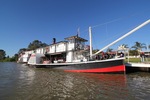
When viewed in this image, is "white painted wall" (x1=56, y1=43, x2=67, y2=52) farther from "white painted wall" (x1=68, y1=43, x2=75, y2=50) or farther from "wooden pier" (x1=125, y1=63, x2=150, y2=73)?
"wooden pier" (x1=125, y1=63, x2=150, y2=73)

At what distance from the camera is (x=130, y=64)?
2217 cm

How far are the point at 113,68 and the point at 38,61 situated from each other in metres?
22.4

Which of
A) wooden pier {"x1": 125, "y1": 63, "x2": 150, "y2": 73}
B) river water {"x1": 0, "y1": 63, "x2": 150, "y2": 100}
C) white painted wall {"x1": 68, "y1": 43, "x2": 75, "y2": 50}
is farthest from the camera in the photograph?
white painted wall {"x1": 68, "y1": 43, "x2": 75, "y2": 50}

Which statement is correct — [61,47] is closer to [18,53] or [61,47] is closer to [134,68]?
[134,68]

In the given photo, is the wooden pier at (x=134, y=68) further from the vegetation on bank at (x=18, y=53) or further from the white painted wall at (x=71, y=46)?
the vegetation on bank at (x=18, y=53)

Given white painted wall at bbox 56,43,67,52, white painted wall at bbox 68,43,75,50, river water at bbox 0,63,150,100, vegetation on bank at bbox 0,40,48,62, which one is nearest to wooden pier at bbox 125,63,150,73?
river water at bbox 0,63,150,100

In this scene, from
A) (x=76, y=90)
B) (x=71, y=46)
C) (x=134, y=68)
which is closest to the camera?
(x=76, y=90)

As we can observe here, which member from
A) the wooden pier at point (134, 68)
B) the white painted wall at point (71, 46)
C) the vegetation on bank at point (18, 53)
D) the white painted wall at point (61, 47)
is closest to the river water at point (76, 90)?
the wooden pier at point (134, 68)

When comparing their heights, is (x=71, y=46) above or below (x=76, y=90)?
above

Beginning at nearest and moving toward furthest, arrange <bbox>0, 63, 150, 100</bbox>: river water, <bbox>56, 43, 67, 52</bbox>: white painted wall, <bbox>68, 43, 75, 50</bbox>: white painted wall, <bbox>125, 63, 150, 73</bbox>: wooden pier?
<bbox>0, 63, 150, 100</bbox>: river water < <bbox>125, 63, 150, 73</bbox>: wooden pier < <bbox>68, 43, 75, 50</bbox>: white painted wall < <bbox>56, 43, 67, 52</bbox>: white painted wall

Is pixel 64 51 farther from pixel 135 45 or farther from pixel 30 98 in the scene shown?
pixel 135 45

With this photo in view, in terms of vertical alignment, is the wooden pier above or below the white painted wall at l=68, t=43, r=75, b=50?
below

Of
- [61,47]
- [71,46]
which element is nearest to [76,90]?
[71,46]

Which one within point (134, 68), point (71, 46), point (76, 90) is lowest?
point (76, 90)
